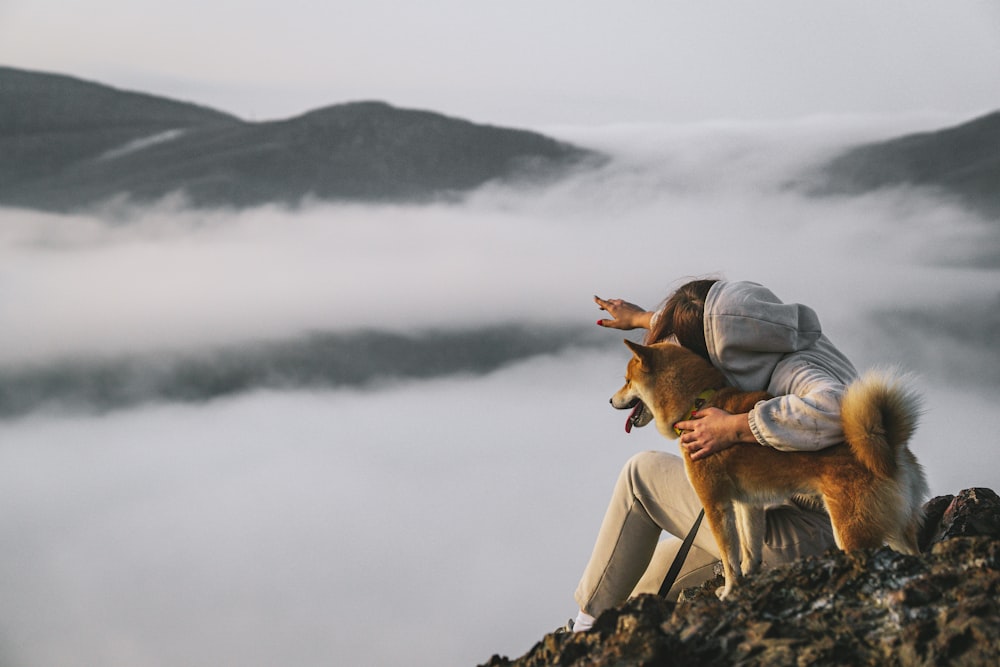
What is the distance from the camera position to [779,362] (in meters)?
3.42

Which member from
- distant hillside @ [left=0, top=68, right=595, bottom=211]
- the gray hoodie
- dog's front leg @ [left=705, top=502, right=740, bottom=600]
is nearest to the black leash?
dog's front leg @ [left=705, top=502, right=740, bottom=600]

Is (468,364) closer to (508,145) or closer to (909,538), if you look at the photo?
(508,145)

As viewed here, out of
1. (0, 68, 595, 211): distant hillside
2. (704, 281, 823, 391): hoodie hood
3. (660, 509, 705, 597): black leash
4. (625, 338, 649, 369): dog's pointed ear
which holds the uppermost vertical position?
(0, 68, 595, 211): distant hillside

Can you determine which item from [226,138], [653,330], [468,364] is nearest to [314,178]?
[226,138]

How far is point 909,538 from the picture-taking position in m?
3.11

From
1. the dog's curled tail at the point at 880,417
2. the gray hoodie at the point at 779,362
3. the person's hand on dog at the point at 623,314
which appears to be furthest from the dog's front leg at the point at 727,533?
the person's hand on dog at the point at 623,314

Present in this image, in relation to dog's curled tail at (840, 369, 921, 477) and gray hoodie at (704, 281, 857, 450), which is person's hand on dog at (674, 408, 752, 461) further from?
dog's curled tail at (840, 369, 921, 477)

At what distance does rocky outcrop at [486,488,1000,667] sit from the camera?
2.33 metres

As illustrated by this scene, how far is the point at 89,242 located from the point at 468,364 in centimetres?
3628

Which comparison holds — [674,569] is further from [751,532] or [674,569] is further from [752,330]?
[752,330]

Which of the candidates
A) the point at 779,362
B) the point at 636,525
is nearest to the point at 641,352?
the point at 779,362

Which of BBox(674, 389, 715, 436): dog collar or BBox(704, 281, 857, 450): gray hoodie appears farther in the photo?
BBox(674, 389, 715, 436): dog collar

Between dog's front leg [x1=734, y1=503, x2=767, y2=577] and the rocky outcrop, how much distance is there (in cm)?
60

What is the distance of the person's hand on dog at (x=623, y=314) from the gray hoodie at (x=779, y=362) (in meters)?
0.68
